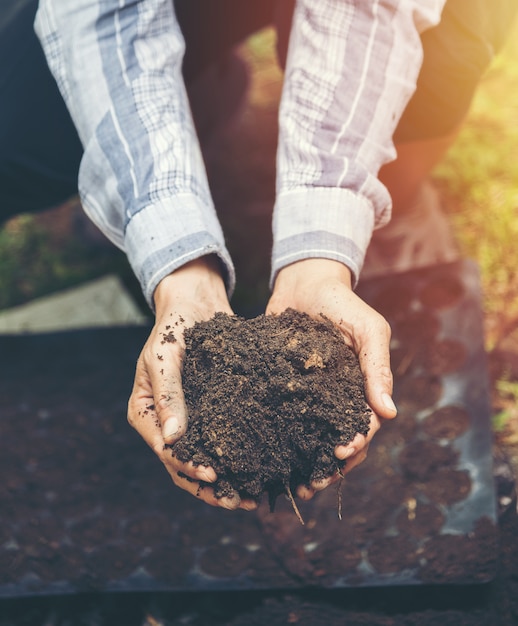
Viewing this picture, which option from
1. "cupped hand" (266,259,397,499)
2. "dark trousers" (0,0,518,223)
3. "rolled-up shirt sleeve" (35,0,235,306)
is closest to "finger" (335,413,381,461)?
"cupped hand" (266,259,397,499)

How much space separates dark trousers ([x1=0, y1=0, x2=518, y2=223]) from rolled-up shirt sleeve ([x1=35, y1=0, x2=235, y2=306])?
353 mm

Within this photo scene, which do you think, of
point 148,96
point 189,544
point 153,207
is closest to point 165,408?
point 153,207

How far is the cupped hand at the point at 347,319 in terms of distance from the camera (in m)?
1.16

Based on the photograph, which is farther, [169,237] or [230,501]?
[169,237]

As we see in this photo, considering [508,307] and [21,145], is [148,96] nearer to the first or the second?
[21,145]

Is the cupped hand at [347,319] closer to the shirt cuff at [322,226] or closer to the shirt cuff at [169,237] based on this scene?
the shirt cuff at [322,226]

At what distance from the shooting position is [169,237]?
132 cm

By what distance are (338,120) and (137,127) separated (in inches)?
16.9

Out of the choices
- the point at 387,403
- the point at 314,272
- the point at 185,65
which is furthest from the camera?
the point at 185,65

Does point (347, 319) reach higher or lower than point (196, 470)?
higher

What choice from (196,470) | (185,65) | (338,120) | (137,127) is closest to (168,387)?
(196,470)

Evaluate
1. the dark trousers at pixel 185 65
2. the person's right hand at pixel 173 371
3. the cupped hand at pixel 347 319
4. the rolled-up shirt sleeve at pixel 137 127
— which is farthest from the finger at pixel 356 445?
the dark trousers at pixel 185 65

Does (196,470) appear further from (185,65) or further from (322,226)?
(185,65)

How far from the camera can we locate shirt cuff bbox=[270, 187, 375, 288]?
4.36 ft
